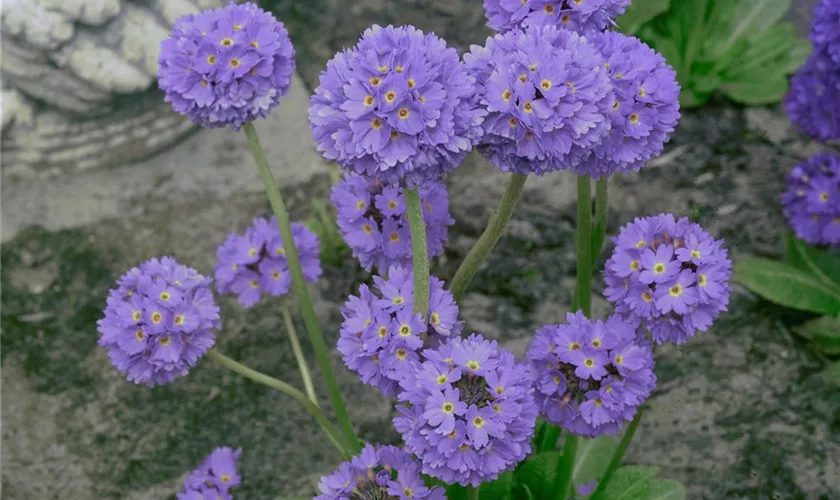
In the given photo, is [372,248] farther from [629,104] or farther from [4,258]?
[4,258]

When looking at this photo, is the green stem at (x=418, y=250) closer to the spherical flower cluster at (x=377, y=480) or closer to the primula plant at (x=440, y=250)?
the primula plant at (x=440, y=250)

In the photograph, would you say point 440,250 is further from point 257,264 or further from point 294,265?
point 257,264

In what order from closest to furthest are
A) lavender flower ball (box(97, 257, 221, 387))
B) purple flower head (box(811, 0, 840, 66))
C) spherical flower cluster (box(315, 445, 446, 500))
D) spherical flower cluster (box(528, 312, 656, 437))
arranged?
spherical flower cluster (box(315, 445, 446, 500)) < spherical flower cluster (box(528, 312, 656, 437)) < lavender flower ball (box(97, 257, 221, 387)) < purple flower head (box(811, 0, 840, 66))

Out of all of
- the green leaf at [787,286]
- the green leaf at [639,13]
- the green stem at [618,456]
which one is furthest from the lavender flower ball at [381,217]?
the green leaf at [639,13]

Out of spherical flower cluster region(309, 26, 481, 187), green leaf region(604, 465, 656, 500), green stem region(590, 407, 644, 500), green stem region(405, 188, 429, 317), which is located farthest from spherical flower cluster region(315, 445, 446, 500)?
green leaf region(604, 465, 656, 500)

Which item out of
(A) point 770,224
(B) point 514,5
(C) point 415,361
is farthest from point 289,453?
(A) point 770,224

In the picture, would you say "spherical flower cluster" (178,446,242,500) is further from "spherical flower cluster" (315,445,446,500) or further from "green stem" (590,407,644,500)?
"green stem" (590,407,644,500)
